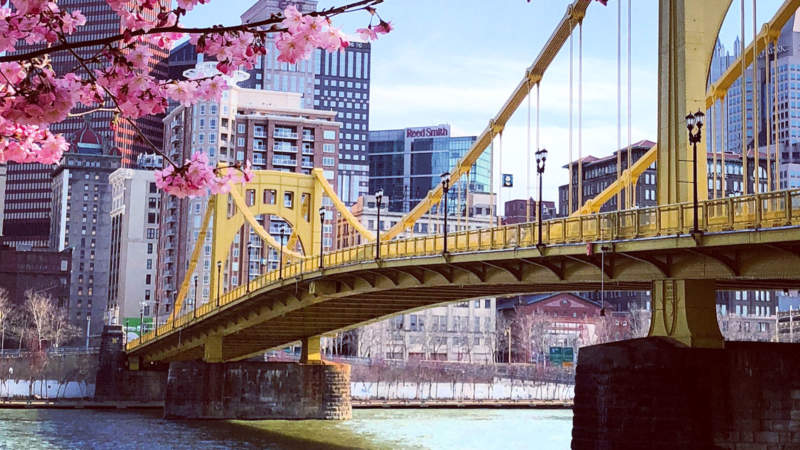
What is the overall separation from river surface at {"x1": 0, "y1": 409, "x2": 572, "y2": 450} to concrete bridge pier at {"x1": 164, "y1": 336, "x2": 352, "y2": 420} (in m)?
1.62

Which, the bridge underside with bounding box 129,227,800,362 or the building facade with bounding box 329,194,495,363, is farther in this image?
the building facade with bounding box 329,194,495,363

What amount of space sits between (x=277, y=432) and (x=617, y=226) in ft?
117

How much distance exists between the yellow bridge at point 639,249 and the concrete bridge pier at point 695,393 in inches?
27.2

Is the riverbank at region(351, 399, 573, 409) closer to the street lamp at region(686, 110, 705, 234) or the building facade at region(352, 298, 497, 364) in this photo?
the building facade at region(352, 298, 497, 364)

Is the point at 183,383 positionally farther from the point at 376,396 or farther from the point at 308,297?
the point at 376,396

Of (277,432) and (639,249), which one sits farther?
(277,432)

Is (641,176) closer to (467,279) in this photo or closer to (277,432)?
(277,432)

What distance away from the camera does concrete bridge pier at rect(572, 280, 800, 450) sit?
33250 millimetres

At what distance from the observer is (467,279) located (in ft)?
155

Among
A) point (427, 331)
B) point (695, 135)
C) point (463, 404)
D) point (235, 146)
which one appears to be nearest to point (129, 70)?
point (695, 135)

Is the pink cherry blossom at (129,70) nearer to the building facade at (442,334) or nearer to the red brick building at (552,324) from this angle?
the building facade at (442,334)

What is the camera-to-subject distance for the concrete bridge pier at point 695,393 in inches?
1309

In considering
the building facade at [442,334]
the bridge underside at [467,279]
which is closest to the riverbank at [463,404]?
the bridge underside at [467,279]

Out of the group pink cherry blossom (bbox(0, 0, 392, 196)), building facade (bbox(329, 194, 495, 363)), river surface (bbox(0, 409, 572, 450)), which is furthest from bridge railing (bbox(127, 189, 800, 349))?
building facade (bbox(329, 194, 495, 363))
